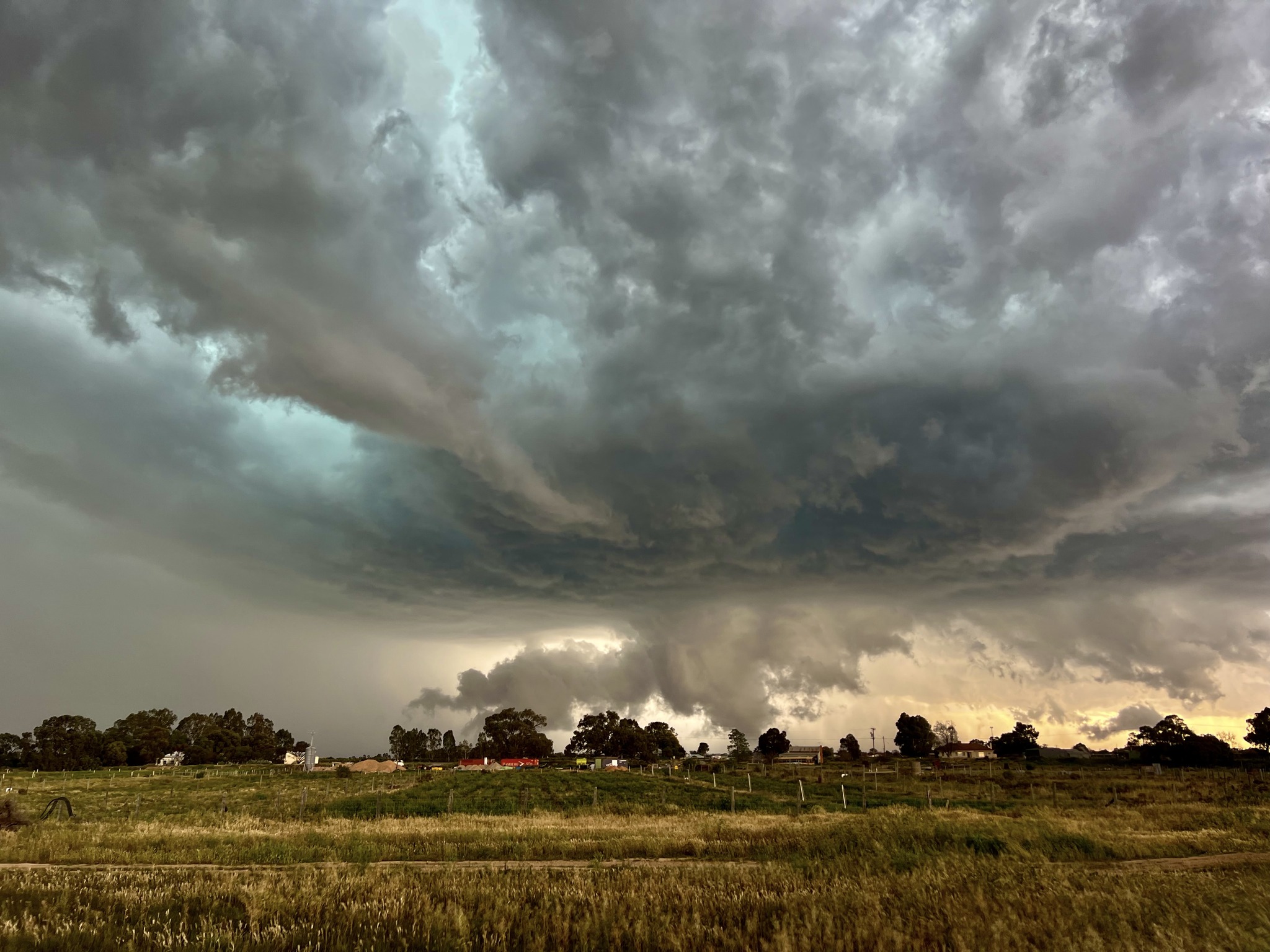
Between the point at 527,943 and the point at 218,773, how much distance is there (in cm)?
12192

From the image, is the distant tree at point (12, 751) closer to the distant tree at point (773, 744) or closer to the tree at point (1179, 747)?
the distant tree at point (773, 744)

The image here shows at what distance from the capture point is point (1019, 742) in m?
182

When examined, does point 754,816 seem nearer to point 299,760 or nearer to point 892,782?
point 892,782

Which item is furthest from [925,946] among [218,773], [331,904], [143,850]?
[218,773]


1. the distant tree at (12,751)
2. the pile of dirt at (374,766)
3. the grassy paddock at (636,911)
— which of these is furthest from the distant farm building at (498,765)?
the grassy paddock at (636,911)

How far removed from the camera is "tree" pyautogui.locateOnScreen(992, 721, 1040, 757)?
595ft

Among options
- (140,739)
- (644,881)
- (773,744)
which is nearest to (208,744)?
(140,739)

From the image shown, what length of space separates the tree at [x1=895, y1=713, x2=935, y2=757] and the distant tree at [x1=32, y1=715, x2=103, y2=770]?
613 feet

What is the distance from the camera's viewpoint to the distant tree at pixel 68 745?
138m

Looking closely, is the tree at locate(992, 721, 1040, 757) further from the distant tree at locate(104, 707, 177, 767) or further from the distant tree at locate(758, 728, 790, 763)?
the distant tree at locate(104, 707, 177, 767)

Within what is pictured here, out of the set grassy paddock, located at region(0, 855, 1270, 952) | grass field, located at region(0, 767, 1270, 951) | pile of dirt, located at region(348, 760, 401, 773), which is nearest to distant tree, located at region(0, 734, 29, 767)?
pile of dirt, located at region(348, 760, 401, 773)

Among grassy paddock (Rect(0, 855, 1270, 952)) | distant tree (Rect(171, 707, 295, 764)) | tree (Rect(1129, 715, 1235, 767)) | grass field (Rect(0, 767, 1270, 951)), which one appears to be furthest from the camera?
→ distant tree (Rect(171, 707, 295, 764))

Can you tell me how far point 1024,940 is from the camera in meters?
9.90

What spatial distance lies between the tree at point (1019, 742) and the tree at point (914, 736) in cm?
1733
